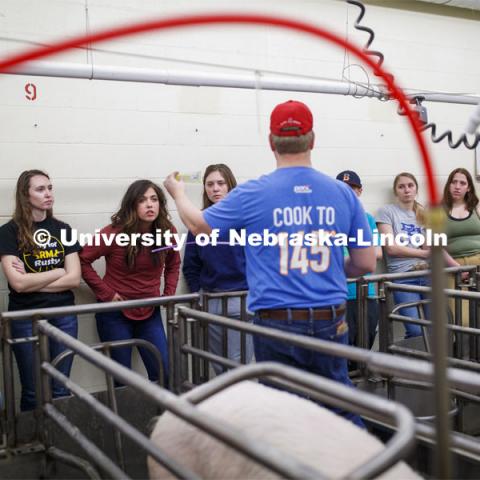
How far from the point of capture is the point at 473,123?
2498 millimetres

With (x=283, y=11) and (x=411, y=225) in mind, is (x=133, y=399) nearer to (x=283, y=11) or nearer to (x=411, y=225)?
(x=411, y=225)

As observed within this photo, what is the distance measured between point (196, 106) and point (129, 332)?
6.03 feet

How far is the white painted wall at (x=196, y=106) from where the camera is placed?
4.18 meters

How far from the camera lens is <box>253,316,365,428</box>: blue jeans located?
7.05ft

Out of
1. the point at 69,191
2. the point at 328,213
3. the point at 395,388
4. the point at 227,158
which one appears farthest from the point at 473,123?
the point at 69,191

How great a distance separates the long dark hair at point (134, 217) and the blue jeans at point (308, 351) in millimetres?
2052

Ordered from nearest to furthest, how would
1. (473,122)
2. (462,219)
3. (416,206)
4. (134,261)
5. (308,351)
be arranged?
(308,351) → (473,122) → (134,261) → (462,219) → (416,206)

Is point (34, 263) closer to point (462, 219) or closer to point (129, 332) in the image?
point (129, 332)

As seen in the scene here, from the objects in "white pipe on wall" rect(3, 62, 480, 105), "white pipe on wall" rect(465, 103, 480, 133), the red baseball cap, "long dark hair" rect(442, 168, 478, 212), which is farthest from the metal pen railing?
"long dark hair" rect(442, 168, 478, 212)

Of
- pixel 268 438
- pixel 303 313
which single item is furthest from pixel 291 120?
pixel 268 438

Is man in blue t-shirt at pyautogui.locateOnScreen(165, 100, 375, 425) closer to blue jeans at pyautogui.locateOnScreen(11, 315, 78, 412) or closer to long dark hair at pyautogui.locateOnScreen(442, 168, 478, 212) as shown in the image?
blue jeans at pyautogui.locateOnScreen(11, 315, 78, 412)

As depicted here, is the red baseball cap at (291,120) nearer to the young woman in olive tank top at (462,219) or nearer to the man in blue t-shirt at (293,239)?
the man in blue t-shirt at (293,239)

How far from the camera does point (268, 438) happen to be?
1.36 m

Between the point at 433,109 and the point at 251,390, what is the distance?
4713 mm
